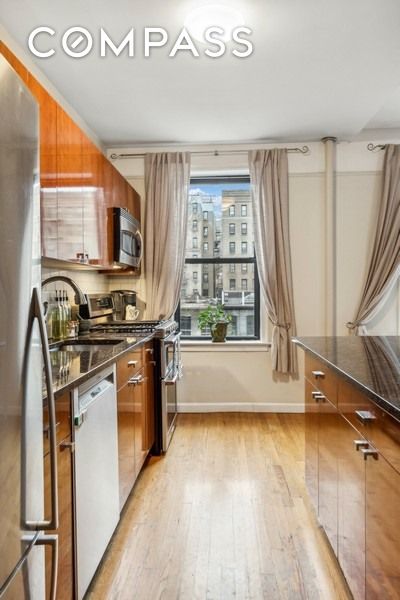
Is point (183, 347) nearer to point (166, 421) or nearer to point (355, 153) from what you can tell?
point (166, 421)

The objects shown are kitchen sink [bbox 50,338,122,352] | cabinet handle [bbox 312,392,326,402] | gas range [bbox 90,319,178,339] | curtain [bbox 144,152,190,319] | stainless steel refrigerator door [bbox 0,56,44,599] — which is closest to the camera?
stainless steel refrigerator door [bbox 0,56,44,599]

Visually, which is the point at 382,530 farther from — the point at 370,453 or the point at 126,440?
the point at 126,440

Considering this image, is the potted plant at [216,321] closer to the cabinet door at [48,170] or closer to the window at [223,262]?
the window at [223,262]

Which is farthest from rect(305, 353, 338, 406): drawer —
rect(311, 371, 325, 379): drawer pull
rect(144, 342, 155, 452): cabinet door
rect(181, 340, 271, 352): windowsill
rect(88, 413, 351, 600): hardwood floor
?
rect(181, 340, 271, 352): windowsill

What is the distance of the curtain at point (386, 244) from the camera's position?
411 cm

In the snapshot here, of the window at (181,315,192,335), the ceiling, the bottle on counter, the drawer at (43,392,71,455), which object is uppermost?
the ceiling

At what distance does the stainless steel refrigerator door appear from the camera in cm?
87

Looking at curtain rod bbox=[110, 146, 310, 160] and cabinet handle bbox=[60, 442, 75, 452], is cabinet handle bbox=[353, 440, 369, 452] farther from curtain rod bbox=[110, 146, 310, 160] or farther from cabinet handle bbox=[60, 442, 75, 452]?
curtain rod bbox=[110, 146, 310, 160]

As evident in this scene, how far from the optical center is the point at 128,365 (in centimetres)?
238

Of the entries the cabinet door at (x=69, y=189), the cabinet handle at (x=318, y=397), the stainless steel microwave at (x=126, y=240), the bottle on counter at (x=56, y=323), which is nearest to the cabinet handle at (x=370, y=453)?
the cabinet handle at (x=318, y=397)

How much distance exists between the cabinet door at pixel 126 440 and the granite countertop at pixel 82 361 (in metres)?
0.23

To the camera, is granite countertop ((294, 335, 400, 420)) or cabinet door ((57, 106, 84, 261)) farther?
cabinet door ((57, 106, 84, 261))

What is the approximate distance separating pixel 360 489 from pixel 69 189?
2.10m

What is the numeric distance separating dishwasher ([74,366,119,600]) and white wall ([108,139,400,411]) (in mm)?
2363
